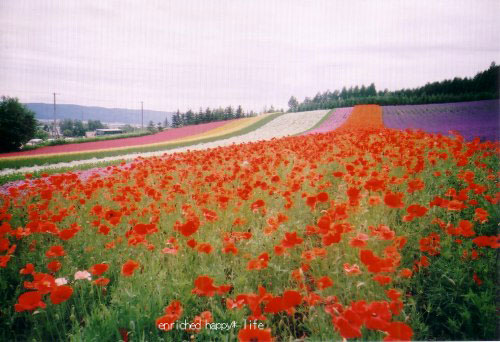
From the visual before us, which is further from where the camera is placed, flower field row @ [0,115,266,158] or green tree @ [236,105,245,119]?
green tree @ [236,105,245,119]

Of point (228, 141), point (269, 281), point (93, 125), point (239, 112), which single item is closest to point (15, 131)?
point (269, 281)

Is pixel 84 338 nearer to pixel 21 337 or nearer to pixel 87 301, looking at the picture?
pixel 87 301

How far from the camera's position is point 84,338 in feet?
5.96

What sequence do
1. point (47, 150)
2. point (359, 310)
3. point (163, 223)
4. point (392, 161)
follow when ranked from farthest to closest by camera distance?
point (47, 150) → point (392, 161) → point (163, 223) → point (359, 310)

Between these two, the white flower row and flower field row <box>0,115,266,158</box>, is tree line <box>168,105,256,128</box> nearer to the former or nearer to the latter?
the white flower row

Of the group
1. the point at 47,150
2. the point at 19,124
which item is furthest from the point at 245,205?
the point at 47,150

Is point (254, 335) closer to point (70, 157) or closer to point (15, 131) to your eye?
point (15, 131)

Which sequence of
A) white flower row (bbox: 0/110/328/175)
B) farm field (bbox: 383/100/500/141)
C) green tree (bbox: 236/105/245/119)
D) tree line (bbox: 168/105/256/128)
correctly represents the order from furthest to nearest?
→ green tree (bbox: 236/105/245/119) < tree line (bbox: 168/105/256/128) < white flower row (bbox: 0/110/328/175) < farm field (bbox: 383/100/500/141)

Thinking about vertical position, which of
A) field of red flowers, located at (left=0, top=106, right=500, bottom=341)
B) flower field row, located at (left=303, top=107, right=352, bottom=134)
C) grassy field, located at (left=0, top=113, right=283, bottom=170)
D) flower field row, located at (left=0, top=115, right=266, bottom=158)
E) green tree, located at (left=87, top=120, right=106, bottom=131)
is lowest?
field of red flowers, located at (left=0, top=106, right=500, bottom=341)

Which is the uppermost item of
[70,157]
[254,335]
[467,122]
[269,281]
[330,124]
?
[330,124]

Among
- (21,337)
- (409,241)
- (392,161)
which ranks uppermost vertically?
(392,161)

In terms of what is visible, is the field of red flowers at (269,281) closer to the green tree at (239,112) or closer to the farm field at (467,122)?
the farm field at (467,122)

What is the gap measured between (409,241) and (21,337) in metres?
3.26

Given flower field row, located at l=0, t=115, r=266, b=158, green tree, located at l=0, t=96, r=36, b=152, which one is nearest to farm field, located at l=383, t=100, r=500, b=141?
green tree, located at l=0, t=96, r=36, b=152
